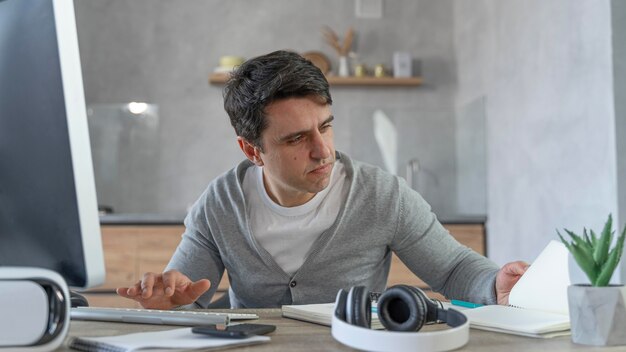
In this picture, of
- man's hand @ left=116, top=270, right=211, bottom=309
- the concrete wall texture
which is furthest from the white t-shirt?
the concrete wall texture

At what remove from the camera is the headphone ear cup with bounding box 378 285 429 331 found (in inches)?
36.4

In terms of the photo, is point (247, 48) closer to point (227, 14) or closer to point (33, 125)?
point (227, 14)

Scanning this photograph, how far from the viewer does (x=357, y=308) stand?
945 mm

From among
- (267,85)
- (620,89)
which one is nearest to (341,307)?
(267,85)

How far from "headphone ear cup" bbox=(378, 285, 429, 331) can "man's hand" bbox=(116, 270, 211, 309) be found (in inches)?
17.4

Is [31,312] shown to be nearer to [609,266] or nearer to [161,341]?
[161,341]

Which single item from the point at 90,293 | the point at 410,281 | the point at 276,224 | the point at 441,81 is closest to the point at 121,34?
the point at 90,293

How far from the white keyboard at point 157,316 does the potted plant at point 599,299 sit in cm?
50

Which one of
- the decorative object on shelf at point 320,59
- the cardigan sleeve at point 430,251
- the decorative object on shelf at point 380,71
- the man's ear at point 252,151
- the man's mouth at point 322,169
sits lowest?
the cardigan sleeve at point 430,251

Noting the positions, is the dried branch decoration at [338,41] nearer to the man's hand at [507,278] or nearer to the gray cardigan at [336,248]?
the gray cardigan at [336,248]

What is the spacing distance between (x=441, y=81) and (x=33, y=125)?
3708 mm

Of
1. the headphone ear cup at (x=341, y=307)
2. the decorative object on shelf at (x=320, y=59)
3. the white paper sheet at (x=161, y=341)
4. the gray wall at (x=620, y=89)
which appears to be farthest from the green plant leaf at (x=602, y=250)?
the decorative object on shelf at (x=320, y=59)

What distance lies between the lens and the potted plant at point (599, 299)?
911 mm

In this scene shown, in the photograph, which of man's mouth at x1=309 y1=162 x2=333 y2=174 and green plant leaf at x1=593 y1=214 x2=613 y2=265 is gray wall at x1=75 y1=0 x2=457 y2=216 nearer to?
man's mouth at x1=309 y1=162 x2=333 y2=174
